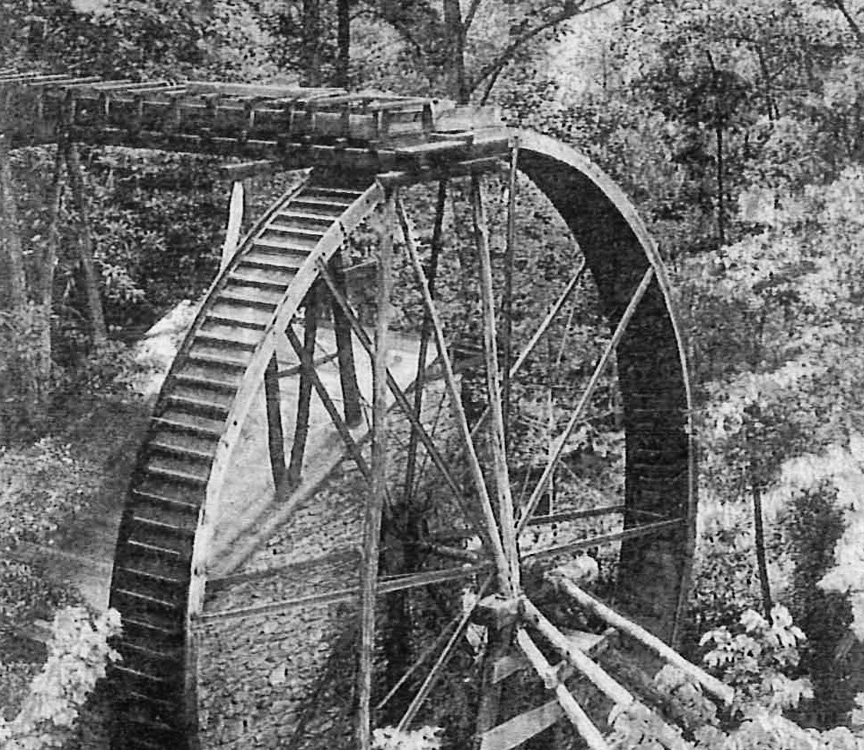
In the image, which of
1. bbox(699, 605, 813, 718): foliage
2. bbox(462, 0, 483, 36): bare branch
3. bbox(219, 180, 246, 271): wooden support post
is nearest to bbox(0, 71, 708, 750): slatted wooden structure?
bbox(219, 180, 246, 271): wooden support post

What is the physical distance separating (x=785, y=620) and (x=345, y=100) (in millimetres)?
3579

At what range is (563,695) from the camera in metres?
7.55

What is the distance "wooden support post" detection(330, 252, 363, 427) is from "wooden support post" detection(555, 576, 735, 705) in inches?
76.6

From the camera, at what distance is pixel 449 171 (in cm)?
698

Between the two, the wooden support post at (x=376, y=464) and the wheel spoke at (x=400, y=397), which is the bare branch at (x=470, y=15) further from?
the wooden support post at (x=376, y=464)

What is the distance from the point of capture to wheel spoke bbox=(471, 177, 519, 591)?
7469mm

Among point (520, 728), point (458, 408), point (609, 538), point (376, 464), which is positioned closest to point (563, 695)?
point (520, 728)

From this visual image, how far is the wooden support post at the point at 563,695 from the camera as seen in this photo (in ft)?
22.8

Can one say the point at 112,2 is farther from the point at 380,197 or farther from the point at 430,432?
the point at 430,432

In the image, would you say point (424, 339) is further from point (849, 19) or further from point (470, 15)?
Answer: point (849, 19)

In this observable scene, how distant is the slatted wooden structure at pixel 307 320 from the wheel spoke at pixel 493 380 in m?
0.01

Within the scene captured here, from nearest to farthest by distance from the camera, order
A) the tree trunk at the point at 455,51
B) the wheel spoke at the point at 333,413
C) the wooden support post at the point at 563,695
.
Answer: the wooden support post at the point at 563,695
the wheel spoke at the point at 333,413
the tree trunk at the point at 455,51

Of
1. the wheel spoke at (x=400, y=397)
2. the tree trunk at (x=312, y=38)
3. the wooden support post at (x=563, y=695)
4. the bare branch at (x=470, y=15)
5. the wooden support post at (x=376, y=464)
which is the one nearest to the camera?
the wooden support post at (x=376, y=464)

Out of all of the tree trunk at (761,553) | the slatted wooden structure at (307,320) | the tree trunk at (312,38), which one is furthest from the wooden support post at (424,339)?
the tree trunk at (761,553)
